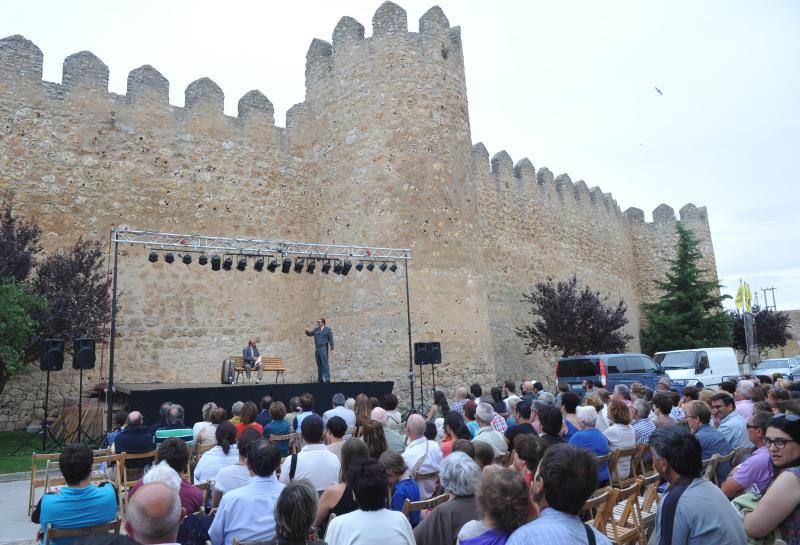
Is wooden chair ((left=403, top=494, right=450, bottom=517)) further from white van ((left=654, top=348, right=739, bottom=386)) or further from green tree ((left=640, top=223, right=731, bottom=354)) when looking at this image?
green tree ((left=640, top=223, right=731, bottom=354))

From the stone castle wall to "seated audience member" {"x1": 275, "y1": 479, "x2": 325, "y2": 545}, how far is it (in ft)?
39.3

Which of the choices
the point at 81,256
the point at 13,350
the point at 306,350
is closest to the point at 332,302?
the point at 306,350

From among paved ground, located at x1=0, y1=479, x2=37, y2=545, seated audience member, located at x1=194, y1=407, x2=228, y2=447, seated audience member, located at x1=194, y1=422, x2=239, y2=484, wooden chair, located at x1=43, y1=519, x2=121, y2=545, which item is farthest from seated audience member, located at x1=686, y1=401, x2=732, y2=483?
paved ground, located at x1=0, y1=479, x2=37, y2=545

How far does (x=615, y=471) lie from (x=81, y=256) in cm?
1157

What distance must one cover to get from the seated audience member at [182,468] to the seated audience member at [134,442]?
2.33 m

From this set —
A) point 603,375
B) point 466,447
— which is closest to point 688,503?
point 466,447

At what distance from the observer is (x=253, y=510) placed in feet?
11.7

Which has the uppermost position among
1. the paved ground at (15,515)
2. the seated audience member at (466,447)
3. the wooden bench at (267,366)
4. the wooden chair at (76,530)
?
the wooden bench at (267,366)

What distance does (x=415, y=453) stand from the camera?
16.2ft

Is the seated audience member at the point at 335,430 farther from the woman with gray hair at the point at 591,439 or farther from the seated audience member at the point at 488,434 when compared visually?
the woman with gray hair at the point at 591,439

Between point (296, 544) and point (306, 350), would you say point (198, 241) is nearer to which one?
point (306, 350)

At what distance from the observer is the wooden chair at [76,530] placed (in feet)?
11.3

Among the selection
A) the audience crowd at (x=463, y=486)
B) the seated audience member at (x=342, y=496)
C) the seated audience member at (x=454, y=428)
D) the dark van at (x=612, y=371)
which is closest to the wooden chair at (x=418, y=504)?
the audience crowd at (x=463, y=486)

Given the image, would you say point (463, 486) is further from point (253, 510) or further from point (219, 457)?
point (219, 457)
